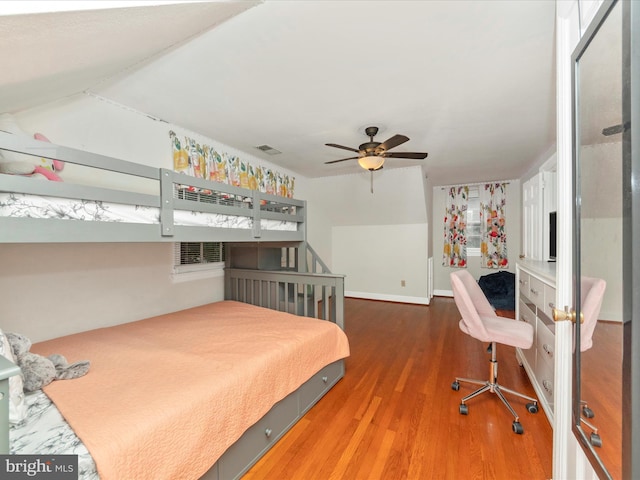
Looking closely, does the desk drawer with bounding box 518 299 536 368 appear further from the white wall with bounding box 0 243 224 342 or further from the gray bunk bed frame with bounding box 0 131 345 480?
the white wall with bounding box 0 243 224 342

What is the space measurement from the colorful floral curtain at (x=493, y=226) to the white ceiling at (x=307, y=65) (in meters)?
2.39

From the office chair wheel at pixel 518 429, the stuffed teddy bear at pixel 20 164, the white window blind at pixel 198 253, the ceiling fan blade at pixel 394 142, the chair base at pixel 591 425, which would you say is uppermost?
the ceiling fan blade at pixel 394 142

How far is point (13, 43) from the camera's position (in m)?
0.98

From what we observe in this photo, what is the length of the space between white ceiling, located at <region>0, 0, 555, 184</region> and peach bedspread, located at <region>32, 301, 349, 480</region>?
1385mm

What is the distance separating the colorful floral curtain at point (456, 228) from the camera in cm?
525

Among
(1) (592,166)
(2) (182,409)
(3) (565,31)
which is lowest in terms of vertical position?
(2) (182,409)

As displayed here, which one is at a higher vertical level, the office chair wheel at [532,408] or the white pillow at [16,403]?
the white pillow at [16,403]

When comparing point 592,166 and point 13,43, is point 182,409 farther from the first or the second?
point 592,166

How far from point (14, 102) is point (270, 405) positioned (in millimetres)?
2225

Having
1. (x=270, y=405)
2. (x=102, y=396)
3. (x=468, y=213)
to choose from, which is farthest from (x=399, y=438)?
(x=468, y=213)

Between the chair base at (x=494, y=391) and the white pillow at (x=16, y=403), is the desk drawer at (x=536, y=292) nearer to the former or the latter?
the chair base at (x=494, y=391)

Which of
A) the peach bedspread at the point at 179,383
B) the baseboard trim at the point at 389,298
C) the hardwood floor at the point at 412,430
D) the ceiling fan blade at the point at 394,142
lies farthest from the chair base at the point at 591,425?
the baseboard trim at the point at 389,298

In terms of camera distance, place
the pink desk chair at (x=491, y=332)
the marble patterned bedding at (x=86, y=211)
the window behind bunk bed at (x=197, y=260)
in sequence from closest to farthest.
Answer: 1. the marble patterned bedding at (x=86, y=211)
2. the pink desk chair at (x=491, y=332)
3. the window behind bunk bed at (x=197, y=260)

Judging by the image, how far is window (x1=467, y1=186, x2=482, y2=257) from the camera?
17.0ft
